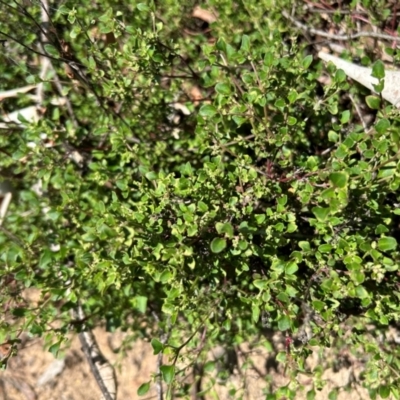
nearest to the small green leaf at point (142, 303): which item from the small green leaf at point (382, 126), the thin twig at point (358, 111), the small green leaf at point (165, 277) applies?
the small green leaf at point (165, 277)

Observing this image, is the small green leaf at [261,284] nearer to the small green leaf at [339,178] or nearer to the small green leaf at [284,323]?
the small green leaf at [284,323]

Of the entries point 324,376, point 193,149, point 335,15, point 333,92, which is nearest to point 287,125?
point 333,92

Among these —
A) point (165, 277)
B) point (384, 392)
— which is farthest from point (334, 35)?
point (384, 392)

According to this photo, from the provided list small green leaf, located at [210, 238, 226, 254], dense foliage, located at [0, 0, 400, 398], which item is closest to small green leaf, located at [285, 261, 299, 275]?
dense foliage, located at [0, 0, 400, 398]

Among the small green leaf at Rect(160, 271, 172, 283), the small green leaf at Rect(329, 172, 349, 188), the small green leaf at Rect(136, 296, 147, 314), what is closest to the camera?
the small green leaf at Rect(329, 172, 349, 188)

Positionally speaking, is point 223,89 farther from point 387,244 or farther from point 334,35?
point 334,35

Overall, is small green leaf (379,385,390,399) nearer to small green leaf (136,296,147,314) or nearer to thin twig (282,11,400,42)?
small green leaf (136,296,147,314)

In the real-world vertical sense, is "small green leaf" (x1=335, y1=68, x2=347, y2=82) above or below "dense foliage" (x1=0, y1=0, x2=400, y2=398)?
above

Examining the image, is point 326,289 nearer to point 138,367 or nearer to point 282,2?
point 138,367
